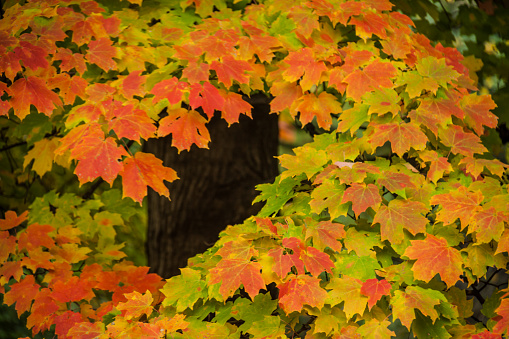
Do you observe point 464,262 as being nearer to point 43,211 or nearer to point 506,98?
point 506,98

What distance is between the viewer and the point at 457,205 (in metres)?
2.55

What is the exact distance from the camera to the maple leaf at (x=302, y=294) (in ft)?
7.75

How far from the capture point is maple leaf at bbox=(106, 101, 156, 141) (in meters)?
2.73

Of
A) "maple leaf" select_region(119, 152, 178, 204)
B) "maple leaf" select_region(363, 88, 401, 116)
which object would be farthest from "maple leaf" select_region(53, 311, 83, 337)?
"maple leaf" select_region(363, 88, 401, 116)

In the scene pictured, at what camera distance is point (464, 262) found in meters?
2.54

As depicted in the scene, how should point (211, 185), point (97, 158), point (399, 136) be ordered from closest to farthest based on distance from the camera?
point (97, 158), point (399, 136), point (211, 185)

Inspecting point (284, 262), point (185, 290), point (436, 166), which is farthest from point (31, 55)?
point (436, 166)

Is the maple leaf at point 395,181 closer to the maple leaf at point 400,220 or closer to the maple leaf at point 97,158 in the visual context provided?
the maple leaf at point 400,220

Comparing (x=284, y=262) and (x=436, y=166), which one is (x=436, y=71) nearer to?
(x=436, y=166)

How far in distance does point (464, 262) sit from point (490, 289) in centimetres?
513

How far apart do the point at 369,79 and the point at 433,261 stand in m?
1.05

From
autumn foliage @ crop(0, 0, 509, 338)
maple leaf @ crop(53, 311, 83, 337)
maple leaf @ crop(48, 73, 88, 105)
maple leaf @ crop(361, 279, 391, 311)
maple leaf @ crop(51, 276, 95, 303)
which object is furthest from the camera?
maple leaf @ crop(51, 276, 95, 303)

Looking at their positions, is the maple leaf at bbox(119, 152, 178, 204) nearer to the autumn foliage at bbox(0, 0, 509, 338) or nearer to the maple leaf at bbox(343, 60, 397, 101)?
the autumn foliage at bbox(0, 0, 509, 338)

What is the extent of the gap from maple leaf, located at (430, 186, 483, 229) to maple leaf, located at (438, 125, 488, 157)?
334 millimetres
